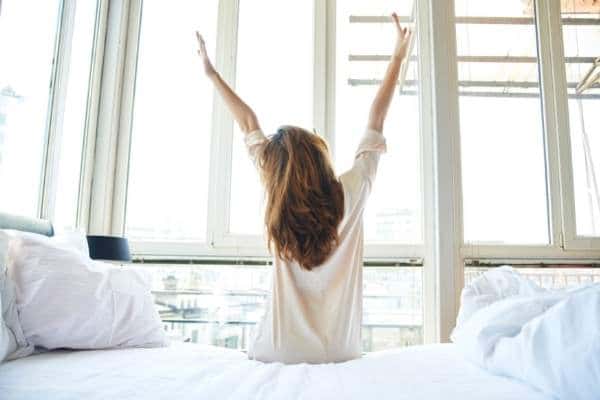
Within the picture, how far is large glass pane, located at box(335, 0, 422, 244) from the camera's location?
7.77ft

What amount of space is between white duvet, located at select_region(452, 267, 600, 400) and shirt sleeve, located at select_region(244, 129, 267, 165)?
→ 0.88 metres

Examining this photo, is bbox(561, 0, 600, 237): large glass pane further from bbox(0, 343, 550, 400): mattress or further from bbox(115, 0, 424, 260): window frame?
bbox(0, 343, 550, 400): mattress

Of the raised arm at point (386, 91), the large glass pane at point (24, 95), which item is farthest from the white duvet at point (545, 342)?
the large glass pane at point (24, 95)

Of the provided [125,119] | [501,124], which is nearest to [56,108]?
[125,119]

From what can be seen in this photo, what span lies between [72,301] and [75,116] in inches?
54.0

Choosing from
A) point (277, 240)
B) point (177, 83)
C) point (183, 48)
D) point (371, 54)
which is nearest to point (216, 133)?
point (177, 83)

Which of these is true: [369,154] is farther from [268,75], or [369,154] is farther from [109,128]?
[109,128]

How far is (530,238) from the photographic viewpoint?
2305mm

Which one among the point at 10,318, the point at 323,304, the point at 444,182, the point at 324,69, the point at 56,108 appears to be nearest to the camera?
the point at 10,318

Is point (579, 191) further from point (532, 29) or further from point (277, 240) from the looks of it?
point (277, 240)

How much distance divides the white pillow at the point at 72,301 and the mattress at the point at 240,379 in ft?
0.22

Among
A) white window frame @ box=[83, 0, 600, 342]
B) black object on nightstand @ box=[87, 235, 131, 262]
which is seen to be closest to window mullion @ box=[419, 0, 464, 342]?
white window frame @ box=[83, 0, 600, 342]

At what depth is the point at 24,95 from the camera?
1.89 meters

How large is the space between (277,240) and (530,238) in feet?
5.43
